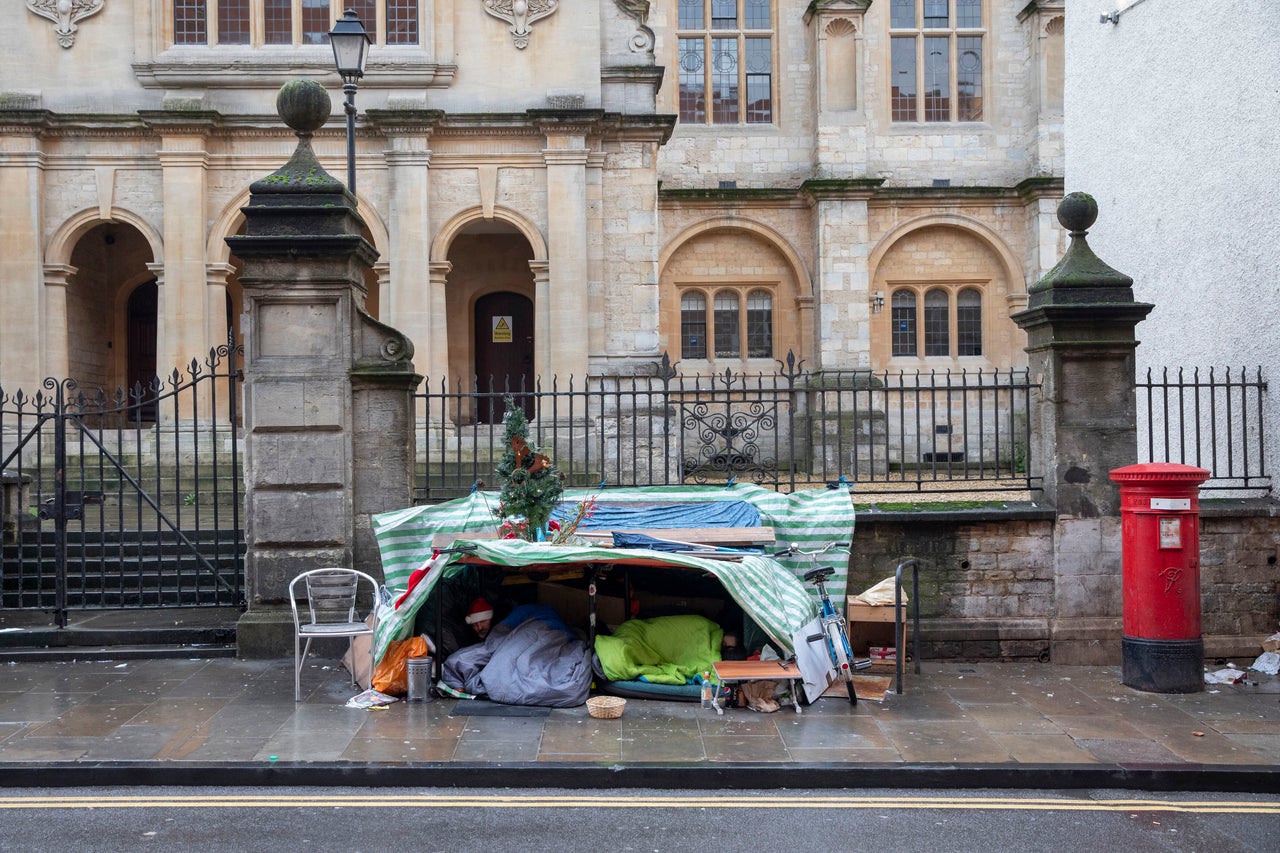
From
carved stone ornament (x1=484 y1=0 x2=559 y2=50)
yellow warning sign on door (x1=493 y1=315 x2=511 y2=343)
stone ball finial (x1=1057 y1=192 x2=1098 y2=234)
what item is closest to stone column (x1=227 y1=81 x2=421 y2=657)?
stone ball finial (x1=1057 y1=192 x2=1098 y2=234)

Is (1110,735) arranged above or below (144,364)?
below

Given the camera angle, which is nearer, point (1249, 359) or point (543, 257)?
point (1249, 359)

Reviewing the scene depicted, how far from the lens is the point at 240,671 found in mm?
9102

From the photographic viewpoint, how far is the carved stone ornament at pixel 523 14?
19344mm

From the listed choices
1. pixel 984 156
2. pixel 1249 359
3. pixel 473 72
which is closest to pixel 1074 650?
pixel 1249 359

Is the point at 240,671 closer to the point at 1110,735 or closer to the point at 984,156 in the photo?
the point at 1110,735

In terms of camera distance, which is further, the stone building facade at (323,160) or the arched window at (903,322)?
the arched window at (903,322)

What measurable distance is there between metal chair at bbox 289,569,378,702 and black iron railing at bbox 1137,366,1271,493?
22.1ft

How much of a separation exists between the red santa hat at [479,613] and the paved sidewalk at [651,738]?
0.70 m

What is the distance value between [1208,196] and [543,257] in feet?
34.7

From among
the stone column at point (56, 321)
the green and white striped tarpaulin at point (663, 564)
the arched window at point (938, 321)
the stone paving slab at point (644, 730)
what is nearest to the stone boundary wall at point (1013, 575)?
the stone paving slab at point (644, 730)

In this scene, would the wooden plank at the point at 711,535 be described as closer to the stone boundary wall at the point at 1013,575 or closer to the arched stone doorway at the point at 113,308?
the stone boundary wall at the point at 1013,575

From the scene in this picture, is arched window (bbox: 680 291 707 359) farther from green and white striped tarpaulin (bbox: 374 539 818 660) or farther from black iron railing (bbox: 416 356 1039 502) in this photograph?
green and white striped tarpaulin (bbox: 374 539 818 660)

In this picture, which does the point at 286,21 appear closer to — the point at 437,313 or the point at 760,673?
the point at 437,313
